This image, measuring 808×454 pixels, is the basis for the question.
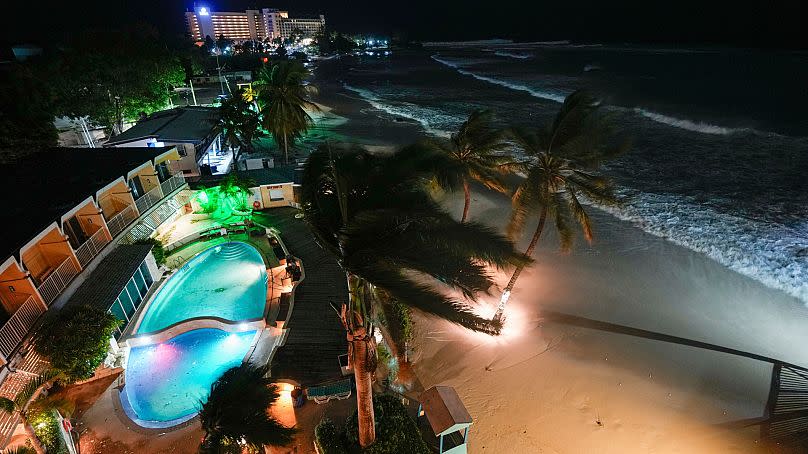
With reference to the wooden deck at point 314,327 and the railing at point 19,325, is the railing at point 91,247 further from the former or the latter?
the wooden deck at point 314,327

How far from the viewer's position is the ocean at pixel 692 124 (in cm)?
2492

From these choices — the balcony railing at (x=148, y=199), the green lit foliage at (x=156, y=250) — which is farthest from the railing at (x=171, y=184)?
the green lit foliage at (x=156, y=250)

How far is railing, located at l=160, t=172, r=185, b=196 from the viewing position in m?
21.6

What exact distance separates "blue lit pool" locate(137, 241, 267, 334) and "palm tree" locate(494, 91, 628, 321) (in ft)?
39.3

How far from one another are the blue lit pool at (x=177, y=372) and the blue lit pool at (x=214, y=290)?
3.94 ft

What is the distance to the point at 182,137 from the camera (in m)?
28.5

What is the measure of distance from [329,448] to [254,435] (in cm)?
216

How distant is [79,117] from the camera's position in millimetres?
31062

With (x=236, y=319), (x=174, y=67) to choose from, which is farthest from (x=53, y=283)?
(x=174, y=67)

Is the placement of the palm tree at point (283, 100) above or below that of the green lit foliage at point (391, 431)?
above

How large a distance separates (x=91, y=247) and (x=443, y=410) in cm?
1536

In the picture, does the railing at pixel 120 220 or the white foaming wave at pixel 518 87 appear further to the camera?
the white foaming wave at pixel 518 87

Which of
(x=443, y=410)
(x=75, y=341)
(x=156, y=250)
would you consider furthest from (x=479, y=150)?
(x=75, y=341)

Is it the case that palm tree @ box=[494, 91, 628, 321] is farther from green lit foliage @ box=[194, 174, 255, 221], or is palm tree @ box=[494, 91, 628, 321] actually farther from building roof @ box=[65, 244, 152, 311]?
green lit foliage @ box=[194, 174, 255, 221]
